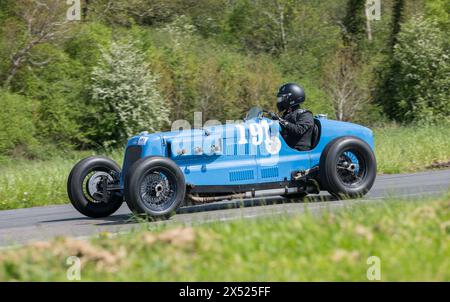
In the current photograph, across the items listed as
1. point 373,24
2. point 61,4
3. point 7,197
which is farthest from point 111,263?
point 373,24

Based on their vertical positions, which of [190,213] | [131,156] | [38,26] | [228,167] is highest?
[38,26]

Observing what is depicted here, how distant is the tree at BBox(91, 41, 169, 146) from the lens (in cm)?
2942

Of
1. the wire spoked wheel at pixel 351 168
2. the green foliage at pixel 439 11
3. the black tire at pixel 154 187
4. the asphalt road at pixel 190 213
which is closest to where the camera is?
the asphalt road at pixel 190 213

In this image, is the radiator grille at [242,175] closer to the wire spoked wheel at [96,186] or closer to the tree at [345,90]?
the wire spoked wheel at [96,186]

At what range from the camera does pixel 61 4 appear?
31.5 metres

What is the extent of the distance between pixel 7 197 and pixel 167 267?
9303 millimetres

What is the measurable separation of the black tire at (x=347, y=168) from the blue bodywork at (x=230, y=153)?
37cm

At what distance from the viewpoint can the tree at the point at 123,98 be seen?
1158 inches

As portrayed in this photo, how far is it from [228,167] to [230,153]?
0.20 meters

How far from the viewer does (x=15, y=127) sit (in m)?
29.1

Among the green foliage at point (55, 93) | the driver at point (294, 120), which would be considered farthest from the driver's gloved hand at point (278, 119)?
the green foliage at point (55, 93)

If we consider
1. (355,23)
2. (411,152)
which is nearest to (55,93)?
(411,152)

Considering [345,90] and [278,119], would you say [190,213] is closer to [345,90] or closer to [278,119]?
[278,119]

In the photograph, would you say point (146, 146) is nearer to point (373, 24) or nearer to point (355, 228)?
point (355, 228)
